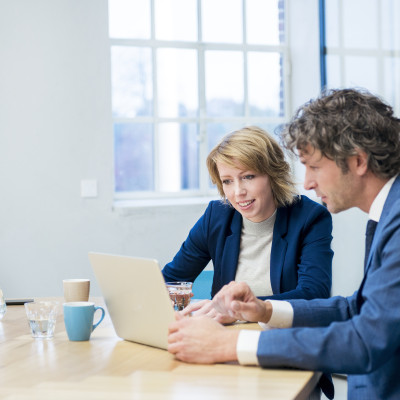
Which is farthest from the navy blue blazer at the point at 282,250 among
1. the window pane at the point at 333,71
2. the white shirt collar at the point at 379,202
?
the window pane at the point at 333,71

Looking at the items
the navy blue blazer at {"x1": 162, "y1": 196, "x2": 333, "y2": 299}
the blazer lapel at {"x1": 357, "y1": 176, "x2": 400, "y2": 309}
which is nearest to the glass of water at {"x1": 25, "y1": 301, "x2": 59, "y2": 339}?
the navy blue blazer at {"x1": 162, "y1": 196, "x2": 333, "y2": 299}

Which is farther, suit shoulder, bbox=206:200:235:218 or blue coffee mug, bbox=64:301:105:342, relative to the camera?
suit shoulder, bbox=206:200:235:218

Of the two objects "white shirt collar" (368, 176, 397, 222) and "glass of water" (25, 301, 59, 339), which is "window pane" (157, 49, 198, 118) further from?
"white shirt collar" (368, 176, 397, 222)

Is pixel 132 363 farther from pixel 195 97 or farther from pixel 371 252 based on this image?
pixel 195 97

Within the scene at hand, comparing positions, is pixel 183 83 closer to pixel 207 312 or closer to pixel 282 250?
pixel 282 250

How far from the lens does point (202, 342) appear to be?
144cm

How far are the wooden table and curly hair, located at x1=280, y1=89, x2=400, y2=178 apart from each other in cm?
50

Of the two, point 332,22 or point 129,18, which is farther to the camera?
point 129,18

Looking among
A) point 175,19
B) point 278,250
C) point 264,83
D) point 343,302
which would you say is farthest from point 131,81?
point 343,302

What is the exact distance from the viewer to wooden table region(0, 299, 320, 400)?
48.4 inches

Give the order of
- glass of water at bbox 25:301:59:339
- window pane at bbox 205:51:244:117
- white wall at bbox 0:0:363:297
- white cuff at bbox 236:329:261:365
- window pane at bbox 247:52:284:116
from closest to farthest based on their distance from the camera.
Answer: white cuff at bbox 236:329:261:365
glass of water at bbox 25:301:59:339
white wall at bbox 0:0:363:297
window pane at bbox 205:51:244:117
window pane at bbox 247:52:284:116

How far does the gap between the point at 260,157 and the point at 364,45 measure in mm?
2013

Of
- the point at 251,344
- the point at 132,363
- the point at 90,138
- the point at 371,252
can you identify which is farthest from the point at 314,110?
the point at 90,138

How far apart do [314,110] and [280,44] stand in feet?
11.7
